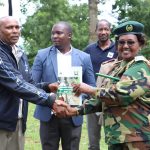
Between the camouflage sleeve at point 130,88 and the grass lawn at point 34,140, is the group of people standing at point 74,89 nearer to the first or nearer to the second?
the camouflage sleeve at point 130,88

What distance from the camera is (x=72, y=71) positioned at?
506 centimetres

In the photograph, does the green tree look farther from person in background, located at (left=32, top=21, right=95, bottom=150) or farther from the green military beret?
the green military beret

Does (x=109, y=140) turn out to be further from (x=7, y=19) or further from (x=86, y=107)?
(x=7, y=19)

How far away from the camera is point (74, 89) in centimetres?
471

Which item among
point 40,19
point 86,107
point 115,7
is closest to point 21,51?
point 86,107

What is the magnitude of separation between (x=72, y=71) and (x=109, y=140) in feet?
4.09

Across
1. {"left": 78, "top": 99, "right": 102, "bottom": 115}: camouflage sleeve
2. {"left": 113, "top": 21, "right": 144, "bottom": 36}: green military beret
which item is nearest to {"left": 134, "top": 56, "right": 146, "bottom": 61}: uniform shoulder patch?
{"left": 113, "top": 21, "right": 144, "bottom": 36}: green military beret

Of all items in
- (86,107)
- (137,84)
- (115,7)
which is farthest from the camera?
(115,7)

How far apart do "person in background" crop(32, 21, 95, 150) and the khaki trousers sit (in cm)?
69

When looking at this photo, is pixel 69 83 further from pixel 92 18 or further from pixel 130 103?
pixel 92 18

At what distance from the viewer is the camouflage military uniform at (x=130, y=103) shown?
385 centimetres

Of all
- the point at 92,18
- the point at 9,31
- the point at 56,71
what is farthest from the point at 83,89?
the point at 92,18

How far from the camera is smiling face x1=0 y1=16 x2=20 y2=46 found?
4.70 meters

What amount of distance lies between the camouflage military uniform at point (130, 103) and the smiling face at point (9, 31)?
4.18ft
